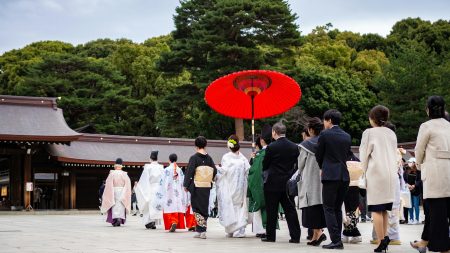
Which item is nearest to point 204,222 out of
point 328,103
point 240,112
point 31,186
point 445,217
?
point 240,112

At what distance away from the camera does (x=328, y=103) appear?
1549 inches

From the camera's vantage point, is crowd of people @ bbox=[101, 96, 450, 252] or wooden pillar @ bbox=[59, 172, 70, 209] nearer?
crowd of people @ bbox=[101, 96, 450, 252]

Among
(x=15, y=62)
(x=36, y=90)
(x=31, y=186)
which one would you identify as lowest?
(x=31, y=186)

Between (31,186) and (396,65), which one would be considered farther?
(396,65)

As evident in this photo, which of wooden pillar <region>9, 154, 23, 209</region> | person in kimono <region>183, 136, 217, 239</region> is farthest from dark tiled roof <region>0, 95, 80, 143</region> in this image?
person in kimono <region>183, 136, 217, 239</region>

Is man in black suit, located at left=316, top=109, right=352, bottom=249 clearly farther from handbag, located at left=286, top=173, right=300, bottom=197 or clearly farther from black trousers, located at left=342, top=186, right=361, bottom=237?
black trousers, located at left=342, top=186, right=361, bottom=237

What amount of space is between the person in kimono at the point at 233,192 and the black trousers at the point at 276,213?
120 centimetres

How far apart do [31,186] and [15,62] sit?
2744cm

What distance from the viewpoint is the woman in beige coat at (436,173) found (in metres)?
6.09

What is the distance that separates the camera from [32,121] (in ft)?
93.5

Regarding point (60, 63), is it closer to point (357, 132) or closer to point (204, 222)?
point (357, 132)

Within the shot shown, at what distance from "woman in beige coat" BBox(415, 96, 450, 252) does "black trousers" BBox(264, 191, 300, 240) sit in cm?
228

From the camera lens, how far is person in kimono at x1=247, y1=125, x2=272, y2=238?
9.02 meters

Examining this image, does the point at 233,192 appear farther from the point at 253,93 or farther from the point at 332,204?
the point at 332,204
